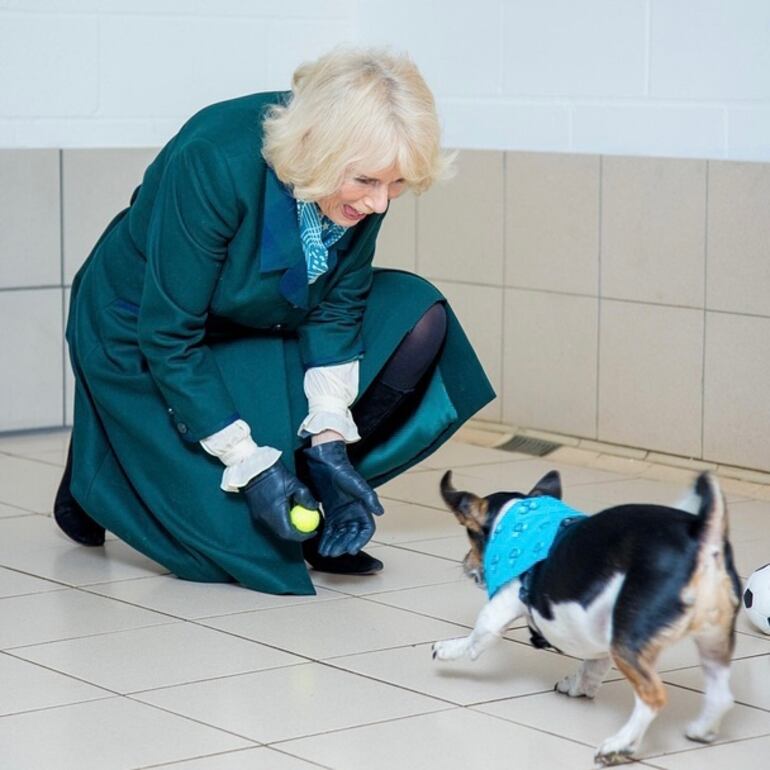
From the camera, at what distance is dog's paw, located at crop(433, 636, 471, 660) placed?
6.98 ft

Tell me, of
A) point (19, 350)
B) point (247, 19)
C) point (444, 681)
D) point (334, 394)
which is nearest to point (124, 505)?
point (334, 394)

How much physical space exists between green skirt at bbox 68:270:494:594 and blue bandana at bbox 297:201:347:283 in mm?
213

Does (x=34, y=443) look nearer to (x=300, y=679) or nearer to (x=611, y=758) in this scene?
(x=300, y=679)

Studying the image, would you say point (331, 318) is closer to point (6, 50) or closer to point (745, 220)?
point (745, 220)

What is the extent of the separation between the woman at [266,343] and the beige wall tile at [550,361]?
3.37 feet

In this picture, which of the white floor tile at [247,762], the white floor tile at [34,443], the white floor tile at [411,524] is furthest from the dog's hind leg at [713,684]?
the white floor tile at [34,443]

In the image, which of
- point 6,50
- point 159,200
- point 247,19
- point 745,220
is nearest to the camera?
point 159,200

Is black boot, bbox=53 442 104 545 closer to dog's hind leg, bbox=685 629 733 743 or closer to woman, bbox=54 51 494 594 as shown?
woman, bbox=54 51 494 594

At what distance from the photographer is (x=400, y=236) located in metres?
4.27

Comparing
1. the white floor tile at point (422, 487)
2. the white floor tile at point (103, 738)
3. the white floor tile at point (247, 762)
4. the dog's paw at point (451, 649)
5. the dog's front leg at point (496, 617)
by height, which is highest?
the dog's front leg at point (496, 617)

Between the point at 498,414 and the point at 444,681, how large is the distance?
6.26 feet

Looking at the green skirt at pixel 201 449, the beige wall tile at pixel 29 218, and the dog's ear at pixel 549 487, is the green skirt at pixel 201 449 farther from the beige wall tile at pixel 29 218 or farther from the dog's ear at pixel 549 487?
the beige wall tile at pixel 29 218

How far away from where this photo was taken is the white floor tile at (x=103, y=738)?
6.26 ft

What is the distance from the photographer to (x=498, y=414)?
13.4 ft
